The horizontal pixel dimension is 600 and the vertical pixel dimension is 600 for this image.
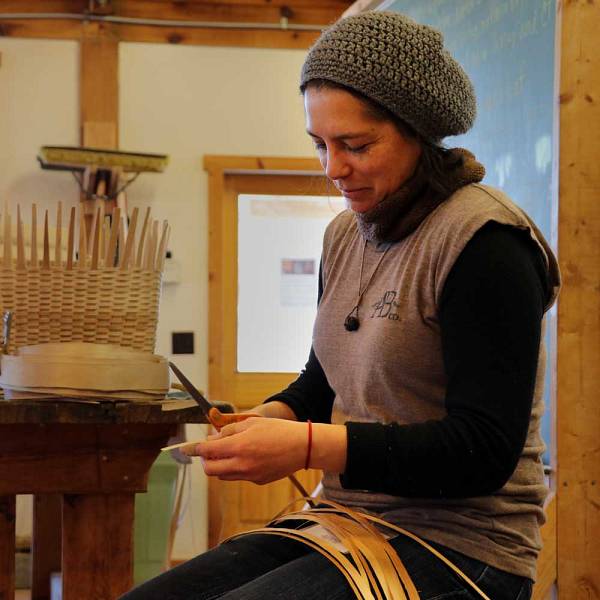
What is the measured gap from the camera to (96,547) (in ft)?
4.98

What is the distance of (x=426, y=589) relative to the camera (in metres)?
1.04

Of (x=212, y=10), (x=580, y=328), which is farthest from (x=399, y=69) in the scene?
(x=212, y=10)

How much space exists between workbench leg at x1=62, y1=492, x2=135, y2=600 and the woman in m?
0.37

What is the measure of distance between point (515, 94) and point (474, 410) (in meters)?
1.34

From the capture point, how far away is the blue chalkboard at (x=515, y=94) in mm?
2021

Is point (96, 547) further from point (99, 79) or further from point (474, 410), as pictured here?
point (99, 79)

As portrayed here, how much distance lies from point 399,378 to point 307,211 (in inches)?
136

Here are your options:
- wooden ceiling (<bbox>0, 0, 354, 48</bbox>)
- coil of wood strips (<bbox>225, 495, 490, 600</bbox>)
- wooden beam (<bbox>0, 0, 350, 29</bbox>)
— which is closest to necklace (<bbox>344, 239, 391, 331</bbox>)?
coil of wood strips (<bbox>225, 495, 490, 600</bbox>)

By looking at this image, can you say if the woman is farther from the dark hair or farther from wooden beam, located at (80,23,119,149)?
wooden beam, located at (80,23,119,149)

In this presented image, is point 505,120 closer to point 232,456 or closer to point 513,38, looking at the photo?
point 513,38

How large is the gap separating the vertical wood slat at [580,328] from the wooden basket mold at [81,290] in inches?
33.7

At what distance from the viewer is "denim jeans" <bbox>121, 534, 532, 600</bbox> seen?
1.03 meters

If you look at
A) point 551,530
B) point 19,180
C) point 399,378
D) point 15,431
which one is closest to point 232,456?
point 399,378

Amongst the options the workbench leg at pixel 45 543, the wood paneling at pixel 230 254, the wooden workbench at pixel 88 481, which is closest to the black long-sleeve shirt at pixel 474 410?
the wooden workbench at pixel 88 481
